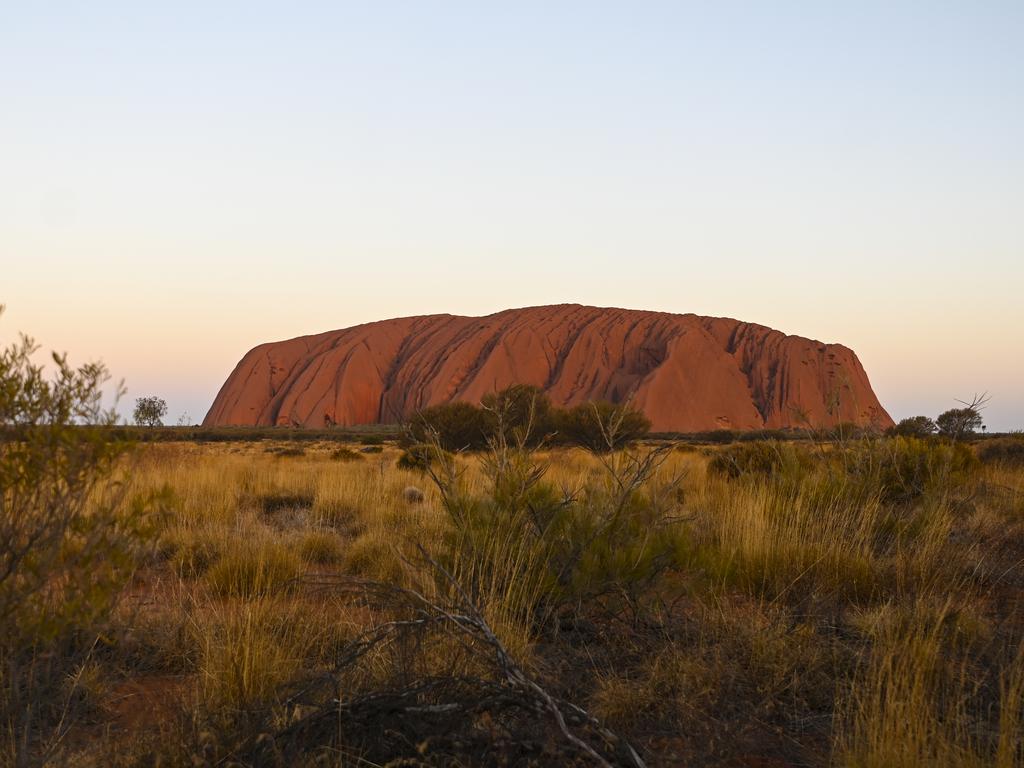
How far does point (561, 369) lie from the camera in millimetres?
65125

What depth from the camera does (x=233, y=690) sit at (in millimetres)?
3234

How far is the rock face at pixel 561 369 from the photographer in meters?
62.0

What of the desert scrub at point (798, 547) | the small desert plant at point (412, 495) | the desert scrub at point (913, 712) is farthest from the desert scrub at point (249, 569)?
the small desert plant at point (412, 495)

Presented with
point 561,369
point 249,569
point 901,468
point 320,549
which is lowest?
point 320,549

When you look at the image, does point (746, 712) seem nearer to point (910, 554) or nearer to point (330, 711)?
point (330, 711)

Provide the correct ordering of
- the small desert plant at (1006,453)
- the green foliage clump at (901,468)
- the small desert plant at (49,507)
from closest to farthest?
the small desert plant at (49,507) < the green foliage clump at (901,468) < the small desert plant at (1006,453)

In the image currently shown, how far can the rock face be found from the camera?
6203 cm

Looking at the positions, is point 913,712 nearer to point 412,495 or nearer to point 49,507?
point 49,507

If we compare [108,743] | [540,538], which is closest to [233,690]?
[108,743]

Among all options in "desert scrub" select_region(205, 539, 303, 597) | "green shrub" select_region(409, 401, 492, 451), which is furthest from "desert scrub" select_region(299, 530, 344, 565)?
"green shrub" select_region(409, 401, 492, 451)

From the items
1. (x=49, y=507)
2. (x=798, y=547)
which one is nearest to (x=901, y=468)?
(x=798, y=547)

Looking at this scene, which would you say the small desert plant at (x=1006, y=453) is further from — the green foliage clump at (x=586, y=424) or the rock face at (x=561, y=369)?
the rock face at (x=561, y=369)

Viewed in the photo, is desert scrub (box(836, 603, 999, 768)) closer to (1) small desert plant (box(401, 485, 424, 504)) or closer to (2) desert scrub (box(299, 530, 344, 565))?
(2) desert scrub (box(299, 530, 344, 565))

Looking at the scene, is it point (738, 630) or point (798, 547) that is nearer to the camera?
point (738, 630)
